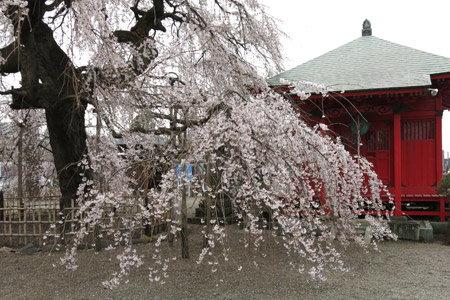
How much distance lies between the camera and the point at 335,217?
4.33 meters

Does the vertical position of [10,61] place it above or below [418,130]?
above

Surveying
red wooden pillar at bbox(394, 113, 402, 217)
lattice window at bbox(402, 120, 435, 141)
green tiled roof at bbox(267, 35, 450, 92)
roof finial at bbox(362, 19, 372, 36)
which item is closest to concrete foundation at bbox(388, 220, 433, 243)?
red wooden pillar at bbox(394, 113, 402, 217)

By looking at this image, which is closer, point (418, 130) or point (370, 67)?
point (418, 130)

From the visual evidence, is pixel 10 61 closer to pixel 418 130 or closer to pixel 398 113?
pixel 398 113

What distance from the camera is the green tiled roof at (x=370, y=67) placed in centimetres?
686

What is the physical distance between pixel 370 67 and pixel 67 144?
616 cm

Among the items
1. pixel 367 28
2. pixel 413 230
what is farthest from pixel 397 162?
pixel 367 28

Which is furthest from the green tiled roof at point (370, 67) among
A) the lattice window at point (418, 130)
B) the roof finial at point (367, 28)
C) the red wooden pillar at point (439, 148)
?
the lattice window at point (418, 130)

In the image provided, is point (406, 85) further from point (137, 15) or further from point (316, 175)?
point (137, 15)

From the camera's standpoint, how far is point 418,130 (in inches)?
295

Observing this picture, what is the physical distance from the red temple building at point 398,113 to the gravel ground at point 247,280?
1.82 m

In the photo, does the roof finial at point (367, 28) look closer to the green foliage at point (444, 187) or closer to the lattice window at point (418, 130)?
the lattice window at point (418, 130)

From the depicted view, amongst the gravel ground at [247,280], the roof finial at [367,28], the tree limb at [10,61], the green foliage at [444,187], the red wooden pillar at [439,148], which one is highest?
the roof finial at [367,28]

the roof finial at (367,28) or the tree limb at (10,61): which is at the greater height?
the roof finial at (367,28)
